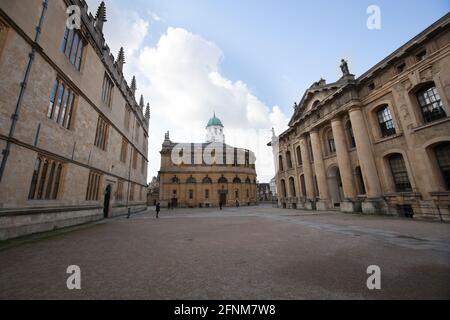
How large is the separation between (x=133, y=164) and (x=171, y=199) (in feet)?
70.4

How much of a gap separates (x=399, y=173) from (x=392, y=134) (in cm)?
301

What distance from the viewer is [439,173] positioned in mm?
11297

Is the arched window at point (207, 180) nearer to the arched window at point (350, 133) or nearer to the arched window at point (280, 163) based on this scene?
the arched window at point (280, 163)

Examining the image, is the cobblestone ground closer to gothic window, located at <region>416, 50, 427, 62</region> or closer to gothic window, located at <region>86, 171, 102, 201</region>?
gothic window, located at <region>86, 171, 102, 201</region>

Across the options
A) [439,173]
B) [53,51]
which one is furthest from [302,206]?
[53,51]

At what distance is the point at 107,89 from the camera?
1642 cm

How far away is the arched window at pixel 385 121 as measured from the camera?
46.8 ft

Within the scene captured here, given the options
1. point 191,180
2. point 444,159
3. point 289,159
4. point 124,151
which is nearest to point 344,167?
point 444,159

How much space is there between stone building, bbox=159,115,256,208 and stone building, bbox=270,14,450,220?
26.1 metres

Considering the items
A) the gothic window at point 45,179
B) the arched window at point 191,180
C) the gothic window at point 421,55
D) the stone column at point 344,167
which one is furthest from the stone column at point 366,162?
the arched window at point 191,180

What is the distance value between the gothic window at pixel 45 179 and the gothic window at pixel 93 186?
3142 mm

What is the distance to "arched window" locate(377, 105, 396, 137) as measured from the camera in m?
14.3

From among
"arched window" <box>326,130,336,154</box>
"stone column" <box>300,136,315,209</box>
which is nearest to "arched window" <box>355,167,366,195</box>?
"arched window" <box>326,130,336,154</box>
